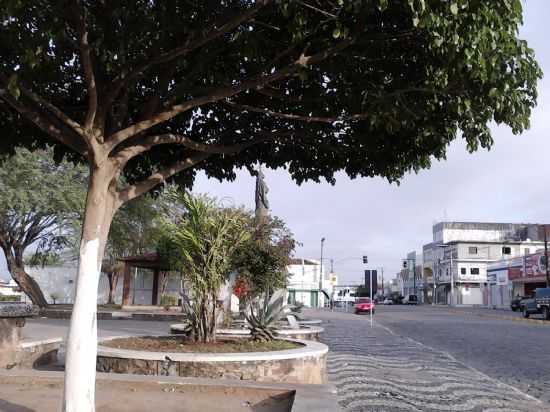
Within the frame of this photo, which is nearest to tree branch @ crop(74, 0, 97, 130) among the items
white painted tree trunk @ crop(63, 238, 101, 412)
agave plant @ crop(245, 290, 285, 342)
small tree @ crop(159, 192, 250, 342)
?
white painted tree trunk @ crop(63, 238, 101, 412)

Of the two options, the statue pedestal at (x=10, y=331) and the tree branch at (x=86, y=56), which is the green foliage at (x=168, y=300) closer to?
the statue pedestal at (x=10, y=331)

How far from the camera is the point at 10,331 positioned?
8.91m

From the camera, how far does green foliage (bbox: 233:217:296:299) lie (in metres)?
15.6

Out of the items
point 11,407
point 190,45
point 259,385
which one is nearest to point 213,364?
point 259,385

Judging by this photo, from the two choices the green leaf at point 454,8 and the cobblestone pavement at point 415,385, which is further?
the cobblestone pavement at point 415,385

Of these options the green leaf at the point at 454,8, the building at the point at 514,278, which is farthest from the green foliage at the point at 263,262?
the building at the point at 514,278

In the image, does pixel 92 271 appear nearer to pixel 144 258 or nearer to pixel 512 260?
pixel 144 258

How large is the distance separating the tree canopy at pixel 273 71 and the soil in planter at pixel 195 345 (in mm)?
3125

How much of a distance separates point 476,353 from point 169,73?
37.0 feet

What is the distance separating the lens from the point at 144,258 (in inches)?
1077

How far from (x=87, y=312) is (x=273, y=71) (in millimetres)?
2939

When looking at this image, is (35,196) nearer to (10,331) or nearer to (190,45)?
(10,331)

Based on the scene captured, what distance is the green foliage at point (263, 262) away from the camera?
15578 mm

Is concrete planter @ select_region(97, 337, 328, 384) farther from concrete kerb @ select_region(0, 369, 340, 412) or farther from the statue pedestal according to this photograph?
the statue pedestal
